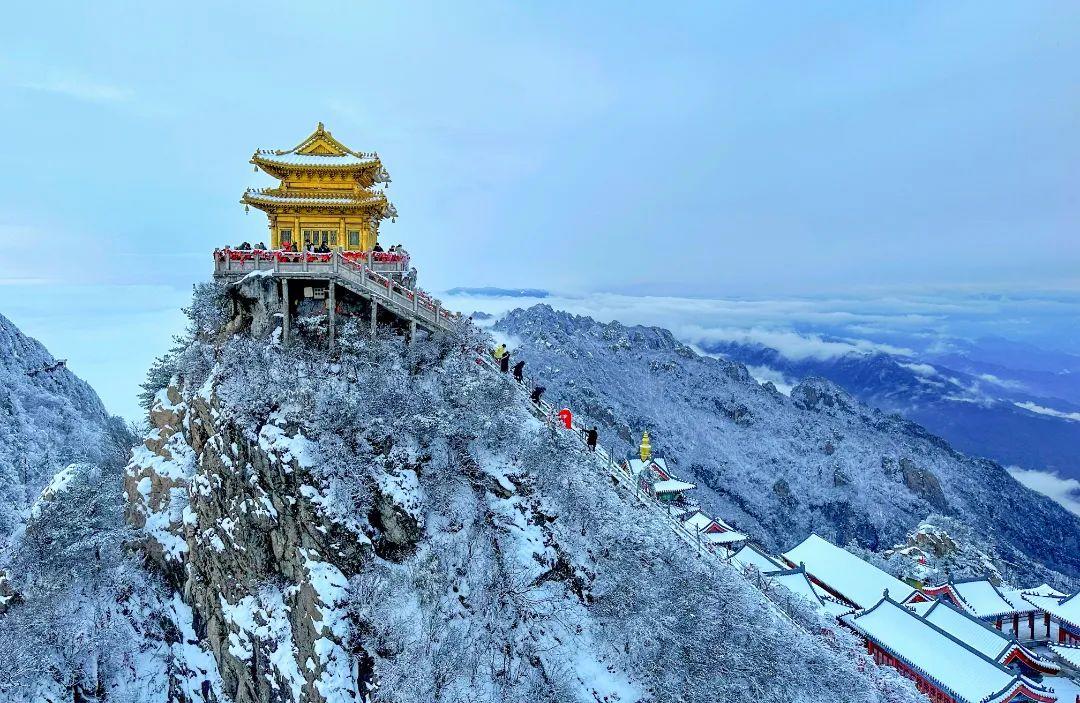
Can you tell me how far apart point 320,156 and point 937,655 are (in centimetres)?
4300

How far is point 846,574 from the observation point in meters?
42.5

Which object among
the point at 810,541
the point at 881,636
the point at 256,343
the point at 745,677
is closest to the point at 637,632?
the point at 745,677

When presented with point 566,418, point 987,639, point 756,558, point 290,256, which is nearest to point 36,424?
point 290,256

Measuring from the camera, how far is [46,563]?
974 inches

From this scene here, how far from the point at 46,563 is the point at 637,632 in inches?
1034

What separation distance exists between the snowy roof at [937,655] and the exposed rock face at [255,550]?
28.5 m

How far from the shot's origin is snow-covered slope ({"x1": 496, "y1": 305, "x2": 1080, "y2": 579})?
9156 centimetres

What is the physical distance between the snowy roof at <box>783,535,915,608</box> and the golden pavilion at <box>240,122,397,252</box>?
4144 cm

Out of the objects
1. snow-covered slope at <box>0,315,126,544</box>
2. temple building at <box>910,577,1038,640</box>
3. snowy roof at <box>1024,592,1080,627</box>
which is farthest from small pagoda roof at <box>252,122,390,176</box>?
snowy roof at <box>1024,592,1080,627</box>

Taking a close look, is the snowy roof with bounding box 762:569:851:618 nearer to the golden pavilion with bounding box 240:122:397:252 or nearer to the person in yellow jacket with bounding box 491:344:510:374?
the person in yellow jacket with bounding box 491:344:510:374

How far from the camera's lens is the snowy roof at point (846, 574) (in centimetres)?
3947

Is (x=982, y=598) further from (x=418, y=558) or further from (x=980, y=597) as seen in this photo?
(x=418, y=558)

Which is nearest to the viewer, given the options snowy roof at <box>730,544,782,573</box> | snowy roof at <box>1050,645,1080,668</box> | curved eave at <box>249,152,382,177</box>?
curved eave at <box>249,152,382,177</box>

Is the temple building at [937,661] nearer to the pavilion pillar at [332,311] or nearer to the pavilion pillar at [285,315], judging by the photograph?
the pavilion pillar at [332,311]
